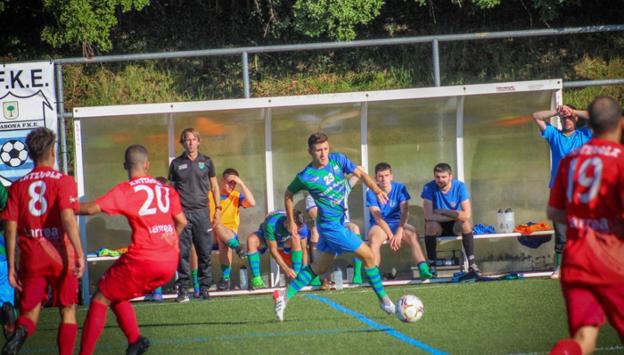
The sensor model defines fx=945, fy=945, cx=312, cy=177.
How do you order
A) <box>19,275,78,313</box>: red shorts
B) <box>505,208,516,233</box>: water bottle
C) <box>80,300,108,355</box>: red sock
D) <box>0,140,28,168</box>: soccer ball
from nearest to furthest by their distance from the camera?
<box>80,300,108,355</box>: red sock → <box>19,275,78,313</box>: red shorts → <box>0,140,28,168</box>: soccer ball → <box>505,208,516,233</box>: water bottle

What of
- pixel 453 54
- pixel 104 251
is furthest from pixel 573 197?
pixel 453 54

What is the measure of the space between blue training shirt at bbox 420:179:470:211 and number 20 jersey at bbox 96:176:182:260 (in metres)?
7.29

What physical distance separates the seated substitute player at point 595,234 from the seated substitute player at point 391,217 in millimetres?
8147

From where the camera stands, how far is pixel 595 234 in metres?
5.35

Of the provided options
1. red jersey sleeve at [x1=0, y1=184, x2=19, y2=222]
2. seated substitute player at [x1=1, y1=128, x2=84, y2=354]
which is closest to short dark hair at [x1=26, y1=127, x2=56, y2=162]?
seated substitute player at [x1=1, y1=128, x2=84, y2=354]

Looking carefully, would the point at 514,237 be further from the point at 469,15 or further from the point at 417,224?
the point at 469,15

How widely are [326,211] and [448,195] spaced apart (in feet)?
14.5

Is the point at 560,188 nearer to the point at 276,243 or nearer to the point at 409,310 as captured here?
the point at 409,310

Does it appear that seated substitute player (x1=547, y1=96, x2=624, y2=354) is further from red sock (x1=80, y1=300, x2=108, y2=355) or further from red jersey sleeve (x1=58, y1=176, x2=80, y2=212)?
red jersey sleeve (x1=58, y1=176, x2=80, y2=212)

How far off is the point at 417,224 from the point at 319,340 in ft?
23.2

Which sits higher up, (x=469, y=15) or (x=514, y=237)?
(x=469, y=15)

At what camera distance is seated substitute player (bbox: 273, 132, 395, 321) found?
32.2ft

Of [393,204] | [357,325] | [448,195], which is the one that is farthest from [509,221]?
[357,325]

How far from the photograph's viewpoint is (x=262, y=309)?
11180mm
